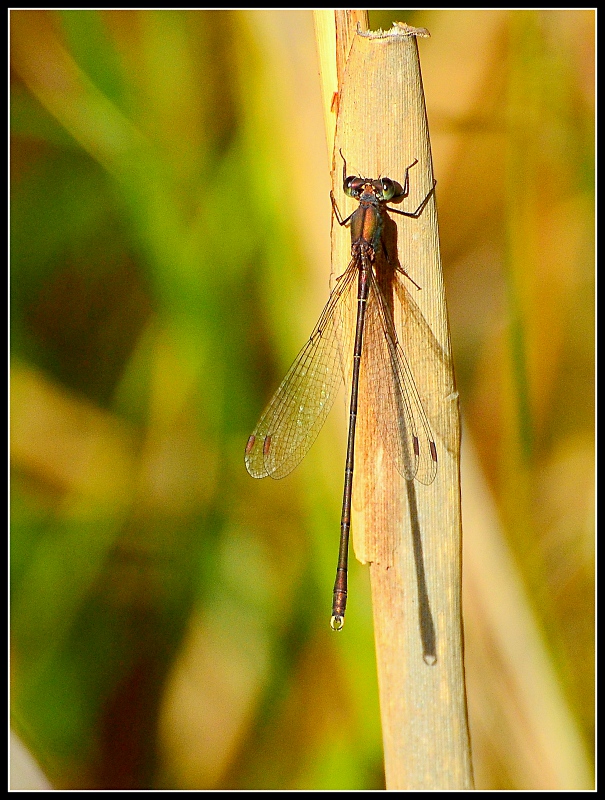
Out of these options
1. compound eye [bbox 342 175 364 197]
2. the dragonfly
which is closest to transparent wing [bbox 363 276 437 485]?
the dragonfly

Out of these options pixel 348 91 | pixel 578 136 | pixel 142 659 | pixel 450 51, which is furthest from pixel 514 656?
pixel 450 51

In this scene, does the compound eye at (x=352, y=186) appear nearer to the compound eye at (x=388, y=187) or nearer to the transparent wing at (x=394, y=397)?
the compound eye at (x=388, y=187)

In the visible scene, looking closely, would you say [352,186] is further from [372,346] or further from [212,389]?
[212,389]

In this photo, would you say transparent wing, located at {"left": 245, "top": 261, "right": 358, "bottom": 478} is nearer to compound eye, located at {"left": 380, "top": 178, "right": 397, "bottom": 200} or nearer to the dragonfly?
the dragonfly

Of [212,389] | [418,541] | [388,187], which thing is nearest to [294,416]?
[212,389]

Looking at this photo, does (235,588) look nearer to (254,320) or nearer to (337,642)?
(337,642)

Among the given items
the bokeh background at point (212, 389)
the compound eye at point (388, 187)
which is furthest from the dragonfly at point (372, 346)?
Result: the bokeh background at point (212, 389)
